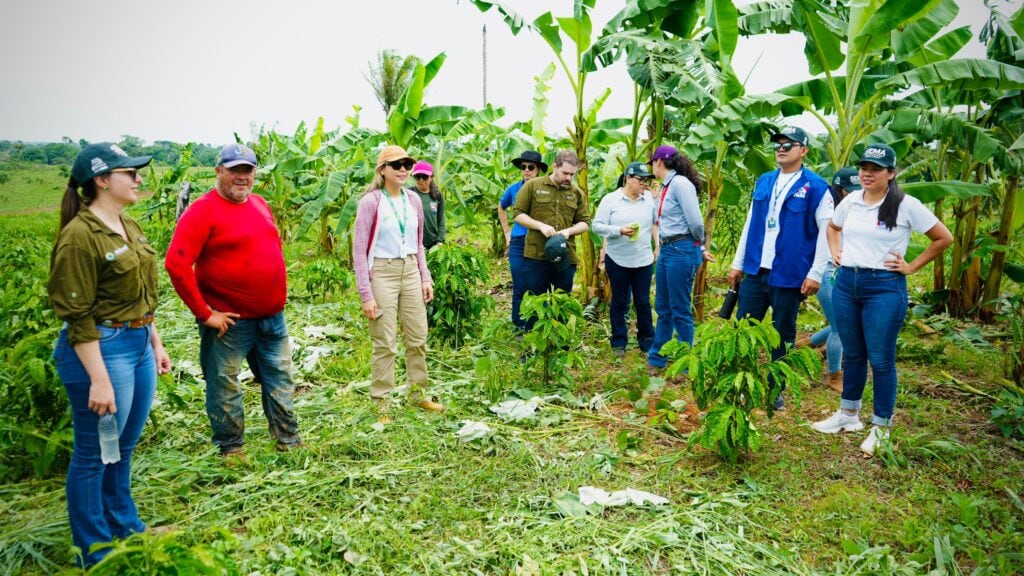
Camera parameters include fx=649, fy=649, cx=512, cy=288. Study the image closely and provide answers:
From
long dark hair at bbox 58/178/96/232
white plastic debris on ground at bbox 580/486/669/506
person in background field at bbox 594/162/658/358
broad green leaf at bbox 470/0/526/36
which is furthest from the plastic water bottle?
broad green leaf at bbox 470/0/526/36

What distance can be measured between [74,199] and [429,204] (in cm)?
392

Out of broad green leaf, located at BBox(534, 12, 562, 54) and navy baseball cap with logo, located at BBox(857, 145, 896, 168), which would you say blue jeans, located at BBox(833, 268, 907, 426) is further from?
broad green leaf, located at BBox(534, 12, 562, 54)

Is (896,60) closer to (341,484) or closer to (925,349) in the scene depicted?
(925,349)

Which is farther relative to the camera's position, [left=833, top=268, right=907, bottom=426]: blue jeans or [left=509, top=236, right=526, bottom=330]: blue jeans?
[left=509, top=236, right=526, bottom=330]: blue jeans

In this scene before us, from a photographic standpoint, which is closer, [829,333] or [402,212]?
[402,212]

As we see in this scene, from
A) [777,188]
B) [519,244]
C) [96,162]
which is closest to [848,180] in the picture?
[777,188]

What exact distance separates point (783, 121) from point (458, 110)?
458 centimetres

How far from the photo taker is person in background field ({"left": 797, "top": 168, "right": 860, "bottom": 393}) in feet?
16.8

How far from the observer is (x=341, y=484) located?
12.3ft

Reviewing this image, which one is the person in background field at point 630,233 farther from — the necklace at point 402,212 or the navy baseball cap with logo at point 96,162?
the navy baseball cap with logo at point 96,162

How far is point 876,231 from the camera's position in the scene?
158 inches

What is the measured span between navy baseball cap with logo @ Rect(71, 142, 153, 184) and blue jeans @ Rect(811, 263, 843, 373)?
4872mm

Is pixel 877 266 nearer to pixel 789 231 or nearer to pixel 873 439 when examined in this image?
pixel 789 231

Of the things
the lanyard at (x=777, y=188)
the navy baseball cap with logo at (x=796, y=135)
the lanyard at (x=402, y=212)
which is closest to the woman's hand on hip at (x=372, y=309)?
the lanyard at (x=402, y=212)
